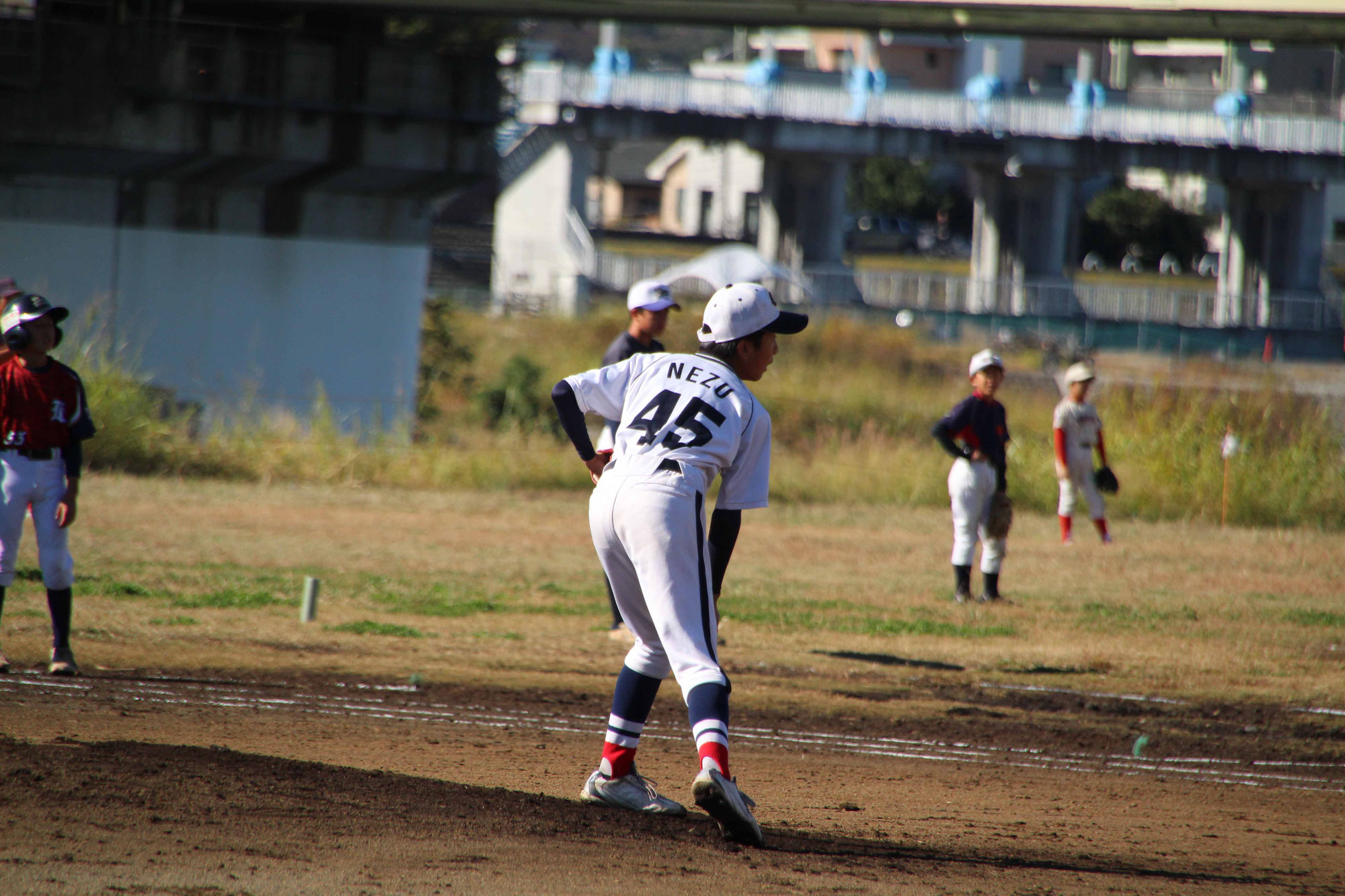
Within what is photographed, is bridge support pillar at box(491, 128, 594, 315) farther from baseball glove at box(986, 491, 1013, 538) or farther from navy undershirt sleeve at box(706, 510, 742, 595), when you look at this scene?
navy undershirt sleeve at box(706, 510, 742, 595)

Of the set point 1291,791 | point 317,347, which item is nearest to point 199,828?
point 1291,791

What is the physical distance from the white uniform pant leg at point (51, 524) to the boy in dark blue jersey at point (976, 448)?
6831 mm

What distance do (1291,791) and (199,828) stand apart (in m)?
5.41

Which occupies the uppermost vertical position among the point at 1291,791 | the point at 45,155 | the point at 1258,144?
the point at 1258,144

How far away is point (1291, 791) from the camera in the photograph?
23.9 feet

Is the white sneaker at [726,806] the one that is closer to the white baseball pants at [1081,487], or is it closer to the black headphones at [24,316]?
the black headphones at [24,316]

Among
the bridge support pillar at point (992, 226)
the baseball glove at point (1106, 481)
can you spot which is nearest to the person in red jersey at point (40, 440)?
the baseball glove at point (1106, 481)

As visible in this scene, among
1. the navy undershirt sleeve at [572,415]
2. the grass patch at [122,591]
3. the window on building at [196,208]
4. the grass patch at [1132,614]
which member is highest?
the window on building at [196,208]

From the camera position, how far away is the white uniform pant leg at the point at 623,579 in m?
5.29

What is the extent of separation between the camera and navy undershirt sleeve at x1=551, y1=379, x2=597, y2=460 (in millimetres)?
5582

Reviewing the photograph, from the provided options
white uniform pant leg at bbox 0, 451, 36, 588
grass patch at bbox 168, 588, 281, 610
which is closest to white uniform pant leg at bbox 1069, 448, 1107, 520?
grass patch at bbox 168, 588, 281, 610

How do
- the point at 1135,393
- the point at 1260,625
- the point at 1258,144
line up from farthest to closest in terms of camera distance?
the point at 1258,144 → the point at 1135,393 → the point at 1260,625

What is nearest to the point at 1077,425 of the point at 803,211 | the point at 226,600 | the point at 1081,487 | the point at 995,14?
the point at 1081,487

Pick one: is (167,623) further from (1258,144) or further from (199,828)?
(1258,144)
